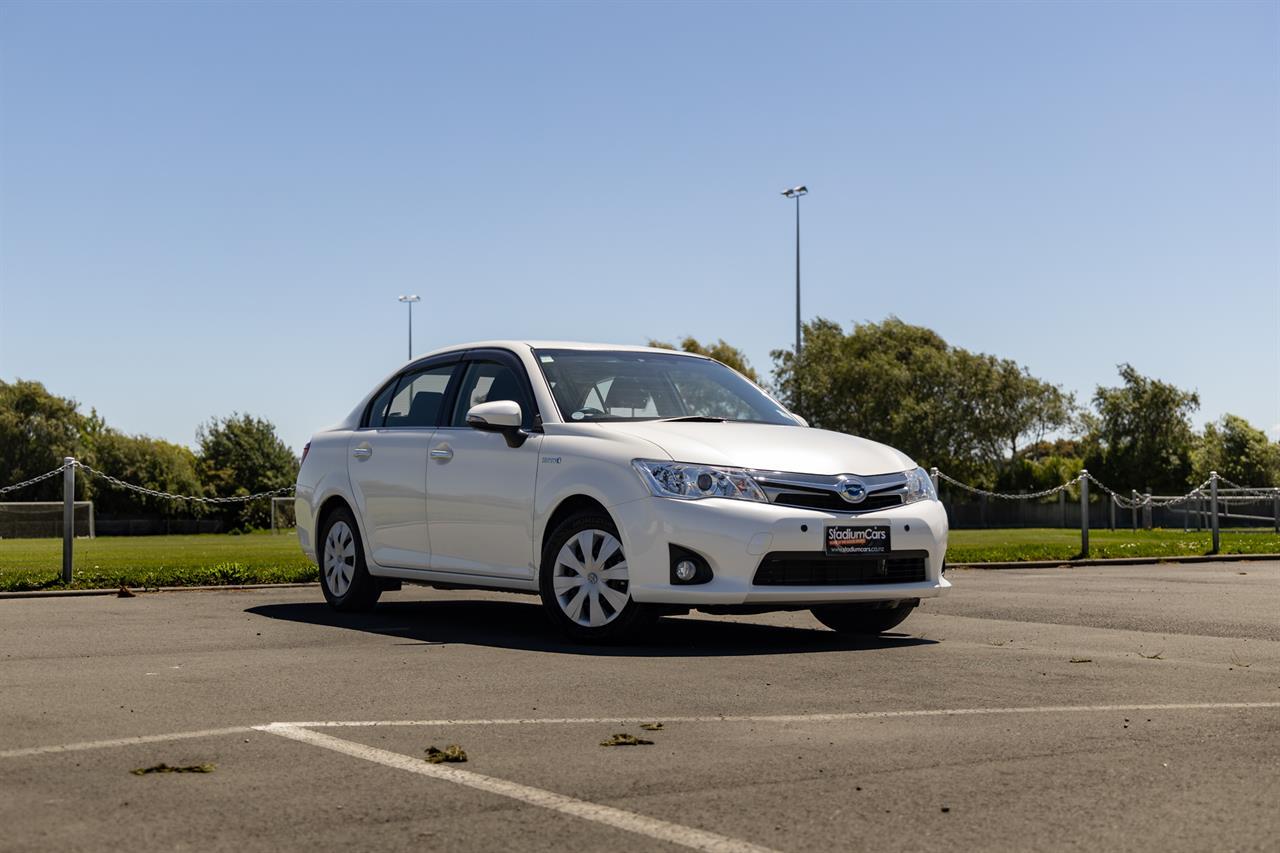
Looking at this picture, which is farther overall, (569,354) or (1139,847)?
(569,354)

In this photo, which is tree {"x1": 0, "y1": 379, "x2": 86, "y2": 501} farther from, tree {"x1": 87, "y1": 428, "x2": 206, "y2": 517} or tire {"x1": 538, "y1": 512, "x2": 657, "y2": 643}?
tire {"x1": 538, "y1": 512, "x2": 657, "y2": 643}

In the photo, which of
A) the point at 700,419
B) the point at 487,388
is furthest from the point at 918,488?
the point at 487,388

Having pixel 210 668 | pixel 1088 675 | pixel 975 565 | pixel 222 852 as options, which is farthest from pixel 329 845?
pixel 975 565

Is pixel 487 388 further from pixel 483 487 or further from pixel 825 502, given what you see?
pixel 825 502

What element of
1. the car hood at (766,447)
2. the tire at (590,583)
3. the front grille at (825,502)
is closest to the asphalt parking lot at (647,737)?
the tire at (590,583)

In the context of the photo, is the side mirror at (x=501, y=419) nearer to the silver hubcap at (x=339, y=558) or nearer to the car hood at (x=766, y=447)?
the car hood at (x=766, y=447)

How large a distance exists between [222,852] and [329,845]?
27 centimetres

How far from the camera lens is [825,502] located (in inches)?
343

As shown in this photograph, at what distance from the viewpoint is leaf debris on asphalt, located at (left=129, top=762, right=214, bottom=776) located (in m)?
4.98

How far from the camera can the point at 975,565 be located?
18.5 meters

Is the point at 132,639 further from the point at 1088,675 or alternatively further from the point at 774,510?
the point at 1088,675

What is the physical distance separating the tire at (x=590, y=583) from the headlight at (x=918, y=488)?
5.60 feet

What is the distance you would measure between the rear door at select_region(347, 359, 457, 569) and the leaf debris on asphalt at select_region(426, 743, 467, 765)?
520 centimetres

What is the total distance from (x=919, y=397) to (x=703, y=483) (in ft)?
216
